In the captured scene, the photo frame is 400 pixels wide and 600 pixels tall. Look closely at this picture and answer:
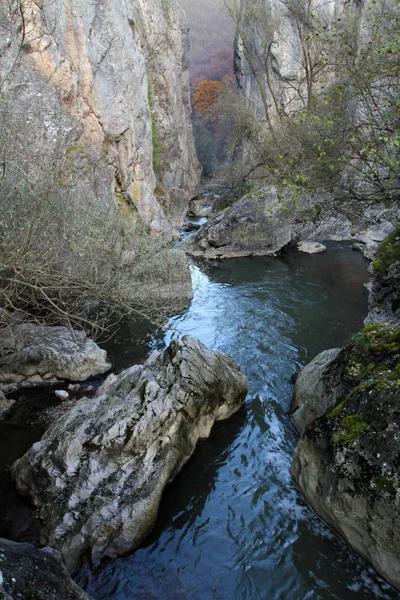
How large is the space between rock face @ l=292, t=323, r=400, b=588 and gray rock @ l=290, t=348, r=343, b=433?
13 centimetres

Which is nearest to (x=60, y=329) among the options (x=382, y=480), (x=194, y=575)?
(x=194, y=575)

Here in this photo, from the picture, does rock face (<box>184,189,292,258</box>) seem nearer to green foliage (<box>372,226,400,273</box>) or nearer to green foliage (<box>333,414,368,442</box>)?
green foliage (<box>372,226,400,273</box>)

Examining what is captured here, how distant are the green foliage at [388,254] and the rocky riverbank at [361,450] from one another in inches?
101

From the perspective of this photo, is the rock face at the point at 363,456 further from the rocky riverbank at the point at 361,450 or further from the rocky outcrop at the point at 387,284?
the rocky outcrop at the point at 387,284

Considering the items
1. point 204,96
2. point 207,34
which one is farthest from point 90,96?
point 207,34

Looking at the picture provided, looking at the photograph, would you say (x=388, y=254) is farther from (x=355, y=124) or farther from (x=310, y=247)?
(x=310, y=247)

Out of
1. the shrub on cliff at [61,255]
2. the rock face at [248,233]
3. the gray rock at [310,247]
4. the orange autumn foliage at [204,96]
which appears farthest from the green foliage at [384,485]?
the orange autumn foliage at [204,96]

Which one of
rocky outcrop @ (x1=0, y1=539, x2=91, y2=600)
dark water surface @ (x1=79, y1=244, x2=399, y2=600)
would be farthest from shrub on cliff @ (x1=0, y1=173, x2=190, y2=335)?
rocky outcrop @ (x1=0, y1=539, x2=91, y2=600)

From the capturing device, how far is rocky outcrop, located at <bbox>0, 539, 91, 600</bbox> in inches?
115

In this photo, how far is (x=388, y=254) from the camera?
8727 mm

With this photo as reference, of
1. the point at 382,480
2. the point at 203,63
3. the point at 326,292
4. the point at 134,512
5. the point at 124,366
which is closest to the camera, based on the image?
the point at 382,480

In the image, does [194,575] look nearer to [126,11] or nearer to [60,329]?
[60,329]

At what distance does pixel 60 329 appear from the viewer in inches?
400

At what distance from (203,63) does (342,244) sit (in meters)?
81.2
